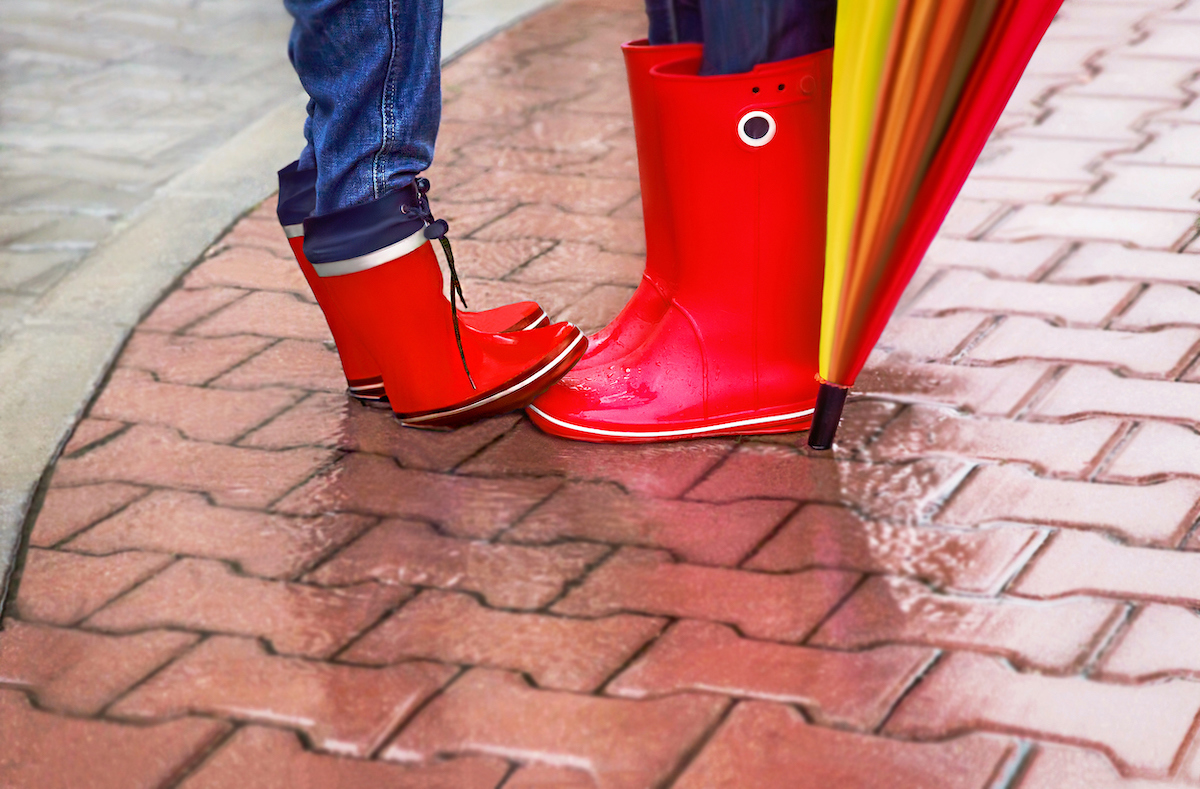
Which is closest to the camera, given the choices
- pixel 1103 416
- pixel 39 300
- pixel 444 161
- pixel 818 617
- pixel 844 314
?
pixel 818 617

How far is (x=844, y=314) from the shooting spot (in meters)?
1.60

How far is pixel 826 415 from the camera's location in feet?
5.61

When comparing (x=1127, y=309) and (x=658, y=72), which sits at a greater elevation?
(x=658, y=72)

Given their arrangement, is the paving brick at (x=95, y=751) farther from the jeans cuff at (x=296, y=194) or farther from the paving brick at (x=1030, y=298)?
the paving brick at (x=1030, y=298)

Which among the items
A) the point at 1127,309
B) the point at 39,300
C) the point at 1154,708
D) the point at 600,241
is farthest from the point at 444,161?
the point at 1154,708

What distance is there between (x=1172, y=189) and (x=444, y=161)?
1.54 meters

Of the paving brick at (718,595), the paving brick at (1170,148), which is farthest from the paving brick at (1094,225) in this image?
the paving brick at (718,595)

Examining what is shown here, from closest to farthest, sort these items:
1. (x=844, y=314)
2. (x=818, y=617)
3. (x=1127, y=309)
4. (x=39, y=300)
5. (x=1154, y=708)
Answer: (x=1154, y=708) → (x=818, y=617) → (x=844, y=314) → (x=1127, y=309) → (x=39, y=300)

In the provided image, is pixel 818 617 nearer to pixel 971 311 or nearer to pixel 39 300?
pixel 971 311

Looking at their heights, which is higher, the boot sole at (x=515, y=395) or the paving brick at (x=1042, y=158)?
the boot sole at (x=515, y=395)

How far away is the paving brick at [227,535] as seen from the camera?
1637 millimetres

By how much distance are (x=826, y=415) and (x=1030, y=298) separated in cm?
63

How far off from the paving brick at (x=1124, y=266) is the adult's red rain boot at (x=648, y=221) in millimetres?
770

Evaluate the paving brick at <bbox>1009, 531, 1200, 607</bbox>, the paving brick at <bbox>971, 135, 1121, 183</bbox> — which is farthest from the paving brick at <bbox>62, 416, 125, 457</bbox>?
the paving brick at <bbox>971, 135, 1121, 183</bbox>
